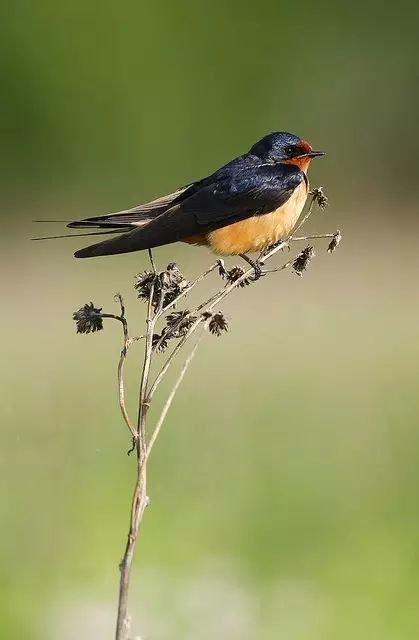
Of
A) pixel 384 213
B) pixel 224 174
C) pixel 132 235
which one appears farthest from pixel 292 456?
pixel 384 213

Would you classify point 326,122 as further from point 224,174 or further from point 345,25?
point 224,174

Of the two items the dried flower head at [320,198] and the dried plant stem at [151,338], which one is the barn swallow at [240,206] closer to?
the dried flower head at [320,198]

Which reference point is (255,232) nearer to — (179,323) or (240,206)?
(240,206)

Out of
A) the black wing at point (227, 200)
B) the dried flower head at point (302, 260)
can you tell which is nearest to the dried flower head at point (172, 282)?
the dried flower head at point (302, 260)

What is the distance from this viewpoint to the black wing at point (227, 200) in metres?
2.46

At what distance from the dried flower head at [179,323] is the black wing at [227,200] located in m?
0.85

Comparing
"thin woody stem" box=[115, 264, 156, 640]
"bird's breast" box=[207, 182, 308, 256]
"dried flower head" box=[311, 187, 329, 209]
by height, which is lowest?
"thin woody stem" box=[115, 264, 156, 640]

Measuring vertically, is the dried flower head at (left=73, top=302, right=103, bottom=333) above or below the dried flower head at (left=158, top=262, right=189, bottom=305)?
below

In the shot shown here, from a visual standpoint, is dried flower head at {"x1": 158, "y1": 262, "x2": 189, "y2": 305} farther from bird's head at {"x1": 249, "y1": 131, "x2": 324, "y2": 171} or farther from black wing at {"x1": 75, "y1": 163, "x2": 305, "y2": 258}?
bird's head at {"x1": 249, "y1": 131, "x2": 324, "y2": 171}

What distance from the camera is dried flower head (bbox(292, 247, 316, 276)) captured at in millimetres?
1809

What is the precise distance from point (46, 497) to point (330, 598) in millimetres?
931

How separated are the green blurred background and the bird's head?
100cm

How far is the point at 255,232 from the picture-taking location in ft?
8.58

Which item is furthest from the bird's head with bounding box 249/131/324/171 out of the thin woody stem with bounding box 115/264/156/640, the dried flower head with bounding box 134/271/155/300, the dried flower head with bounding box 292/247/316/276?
the thin woody stem with bounding box 115/264/156/640
